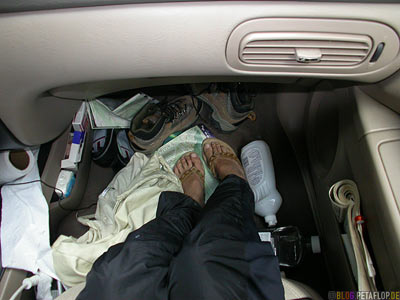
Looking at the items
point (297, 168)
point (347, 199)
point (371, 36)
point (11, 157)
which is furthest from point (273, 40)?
point (11, 157)

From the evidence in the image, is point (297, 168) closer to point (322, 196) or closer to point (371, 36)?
point (322, 196)

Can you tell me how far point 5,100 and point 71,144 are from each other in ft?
1.10

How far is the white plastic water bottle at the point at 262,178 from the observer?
1.01 m

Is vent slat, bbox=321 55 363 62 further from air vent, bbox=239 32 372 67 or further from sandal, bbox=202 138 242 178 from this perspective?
sandal, bbox=202 138 242 178

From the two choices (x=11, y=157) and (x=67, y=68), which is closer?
(x=67, y=68)

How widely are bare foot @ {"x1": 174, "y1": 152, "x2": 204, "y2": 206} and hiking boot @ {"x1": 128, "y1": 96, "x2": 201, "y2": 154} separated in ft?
0.40

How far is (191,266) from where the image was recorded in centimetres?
62

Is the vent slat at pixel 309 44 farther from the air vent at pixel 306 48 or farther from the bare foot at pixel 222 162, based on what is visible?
the bare foot at pixel 222 162

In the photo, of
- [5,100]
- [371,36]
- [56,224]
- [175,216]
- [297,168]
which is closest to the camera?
[371,36]

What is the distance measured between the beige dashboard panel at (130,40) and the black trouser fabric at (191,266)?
15.6 inches

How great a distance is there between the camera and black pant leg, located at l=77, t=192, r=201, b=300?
1.94 feet

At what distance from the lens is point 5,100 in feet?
2.11

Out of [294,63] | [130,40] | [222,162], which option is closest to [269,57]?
[294,63]

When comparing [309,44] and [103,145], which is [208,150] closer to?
[103,145]
